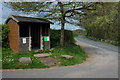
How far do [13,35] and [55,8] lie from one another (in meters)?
4.50

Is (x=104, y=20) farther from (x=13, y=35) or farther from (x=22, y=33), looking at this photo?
(x=13, y=35)

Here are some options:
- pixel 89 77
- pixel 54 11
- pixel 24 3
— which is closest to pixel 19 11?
pixel 24 3

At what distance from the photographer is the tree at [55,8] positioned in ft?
41.8

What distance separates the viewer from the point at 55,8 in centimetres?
1302

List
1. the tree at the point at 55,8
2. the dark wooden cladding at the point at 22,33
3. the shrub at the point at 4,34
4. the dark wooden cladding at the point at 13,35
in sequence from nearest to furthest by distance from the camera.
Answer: the dark wooden cladding at the point at 22,33 → the dark wooden cladding at the point at 13,35 → the shrub at the point at 4,34 → the tree at the point at 55,8

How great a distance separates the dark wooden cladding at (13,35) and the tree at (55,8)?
72.4 inches

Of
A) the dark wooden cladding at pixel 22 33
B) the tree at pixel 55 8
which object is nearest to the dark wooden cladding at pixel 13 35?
the dark wooden cladding at pixel 22 33

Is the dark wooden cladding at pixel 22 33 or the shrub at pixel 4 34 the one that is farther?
the shrub at pixel 4 34

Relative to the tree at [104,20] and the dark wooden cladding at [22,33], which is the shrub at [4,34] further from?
the tree at [104,20]

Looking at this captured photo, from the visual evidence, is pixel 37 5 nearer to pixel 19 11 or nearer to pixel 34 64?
pixel 19 11

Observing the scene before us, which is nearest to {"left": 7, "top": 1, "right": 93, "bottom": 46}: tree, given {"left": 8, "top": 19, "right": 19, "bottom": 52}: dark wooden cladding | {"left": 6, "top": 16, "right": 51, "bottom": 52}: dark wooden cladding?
{"left": 6, "top": 16, "right": 51, "bottom": 52}: dark wooden cladding

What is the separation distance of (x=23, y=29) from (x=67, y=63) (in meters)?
6.78

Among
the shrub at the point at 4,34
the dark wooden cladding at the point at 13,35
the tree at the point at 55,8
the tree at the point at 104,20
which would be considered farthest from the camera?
the tree at the point at 104,20

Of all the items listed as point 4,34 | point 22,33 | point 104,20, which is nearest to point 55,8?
point 22,33
